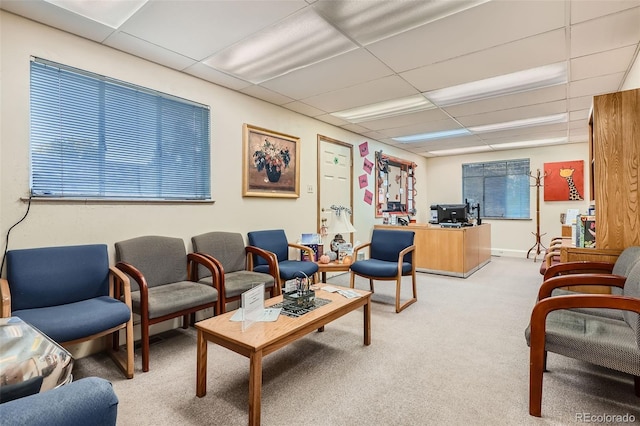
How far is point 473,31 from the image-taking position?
2381 millimetres

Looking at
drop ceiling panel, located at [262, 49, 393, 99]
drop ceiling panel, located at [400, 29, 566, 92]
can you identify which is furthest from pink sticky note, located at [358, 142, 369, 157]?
drop ceiling panel, located at [400, 29, 566, 92]

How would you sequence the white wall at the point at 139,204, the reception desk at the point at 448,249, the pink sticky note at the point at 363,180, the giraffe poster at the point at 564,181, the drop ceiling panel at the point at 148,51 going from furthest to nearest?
the giraffe poster at the point at 564,181 → the pink sticky note at the point at 363,180 → the reception desk at the point at 448,249 → the drop ceiling panel at the point at 148,51 → the white wall at the point at 139,204

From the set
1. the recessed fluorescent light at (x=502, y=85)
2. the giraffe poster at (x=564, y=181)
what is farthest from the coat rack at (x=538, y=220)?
the recessed fluorescent light at (x=502, y=85)

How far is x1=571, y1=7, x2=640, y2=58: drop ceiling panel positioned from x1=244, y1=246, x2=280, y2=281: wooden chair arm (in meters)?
3.11

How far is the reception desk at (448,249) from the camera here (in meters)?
5.05

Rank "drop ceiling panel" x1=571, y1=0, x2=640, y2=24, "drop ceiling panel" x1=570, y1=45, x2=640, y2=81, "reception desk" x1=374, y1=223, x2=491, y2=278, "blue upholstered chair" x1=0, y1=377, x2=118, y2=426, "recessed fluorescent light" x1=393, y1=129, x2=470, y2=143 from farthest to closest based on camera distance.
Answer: "recessed fluorescent light" x1=393, y1=129, x2=470, y2=143 → "reception desk" x1=374, y1=223, x2=491, y2=278 → "drop ceiling panel" x1=570, y1=45, x2=640, y2=81 → "drop ceiling panel" x1=571, y1=0, x2=640, y2=24 → "blue upholstered chair" x1=0, y1=377, x2=118, y2=426

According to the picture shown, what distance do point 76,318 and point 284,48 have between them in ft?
7.99

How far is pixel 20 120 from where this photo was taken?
2.22m

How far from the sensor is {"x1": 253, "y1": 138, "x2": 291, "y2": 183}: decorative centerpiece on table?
3861 millimetres

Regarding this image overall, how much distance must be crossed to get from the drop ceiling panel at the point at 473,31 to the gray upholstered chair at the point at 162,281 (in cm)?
243

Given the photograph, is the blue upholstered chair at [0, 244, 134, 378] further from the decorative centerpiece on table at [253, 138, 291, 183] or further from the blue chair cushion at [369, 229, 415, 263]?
the blue chair cushion at [369, 229, 415, 263]

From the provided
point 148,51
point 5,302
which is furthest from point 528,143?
point 5,302

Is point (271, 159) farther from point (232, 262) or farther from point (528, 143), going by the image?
point (528, 143)

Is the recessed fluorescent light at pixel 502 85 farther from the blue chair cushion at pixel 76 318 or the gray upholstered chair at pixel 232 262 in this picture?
the blue chair cushion at pixel 76 318
